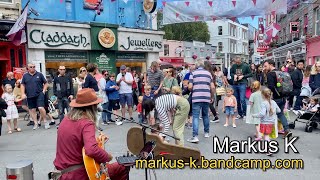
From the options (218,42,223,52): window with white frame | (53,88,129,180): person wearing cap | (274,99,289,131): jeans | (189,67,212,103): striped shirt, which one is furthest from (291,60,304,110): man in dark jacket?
(218,42,223,52): window with white frame

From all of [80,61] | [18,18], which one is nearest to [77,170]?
[18,18]

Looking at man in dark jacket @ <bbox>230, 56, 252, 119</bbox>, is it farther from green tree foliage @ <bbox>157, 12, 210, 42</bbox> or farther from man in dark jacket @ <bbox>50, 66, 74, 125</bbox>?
green tree foliage @ <bbox>157, 12, 210, 42</bbox>

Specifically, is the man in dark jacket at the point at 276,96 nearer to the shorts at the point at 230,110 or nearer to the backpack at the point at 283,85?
the backpack at the point at 283,85

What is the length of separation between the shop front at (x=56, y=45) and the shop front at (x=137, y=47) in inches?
93.2

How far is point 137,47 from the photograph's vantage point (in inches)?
758

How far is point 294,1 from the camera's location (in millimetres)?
9930

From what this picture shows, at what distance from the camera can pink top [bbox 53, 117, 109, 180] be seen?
3033mm

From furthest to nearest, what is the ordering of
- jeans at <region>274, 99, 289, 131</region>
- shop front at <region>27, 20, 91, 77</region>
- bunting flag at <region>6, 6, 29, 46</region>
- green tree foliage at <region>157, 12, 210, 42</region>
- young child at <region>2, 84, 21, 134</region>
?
green tree foliage at <region>157, 12, 210, 42</region>, shop front at <region>27, 20, 91, 77</region>, bunting flag at <region>6, 6, 29, 46</region>, young child at <region>2, 84, 21, 134</region>, jeans at <region>274, 99, 289, 131</region>

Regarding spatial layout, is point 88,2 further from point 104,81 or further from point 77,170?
point 77,170

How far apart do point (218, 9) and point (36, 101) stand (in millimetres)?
6278

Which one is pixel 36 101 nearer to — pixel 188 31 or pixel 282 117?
pixel 282 117

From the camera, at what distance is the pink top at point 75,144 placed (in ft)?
9.95

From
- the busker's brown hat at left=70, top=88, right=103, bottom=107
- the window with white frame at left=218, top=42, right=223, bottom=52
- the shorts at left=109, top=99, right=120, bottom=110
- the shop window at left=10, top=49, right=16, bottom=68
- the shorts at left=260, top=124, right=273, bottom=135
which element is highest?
the window with white frame at left=218, top=42, right=223, bottom=52

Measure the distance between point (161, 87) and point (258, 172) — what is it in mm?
3967
